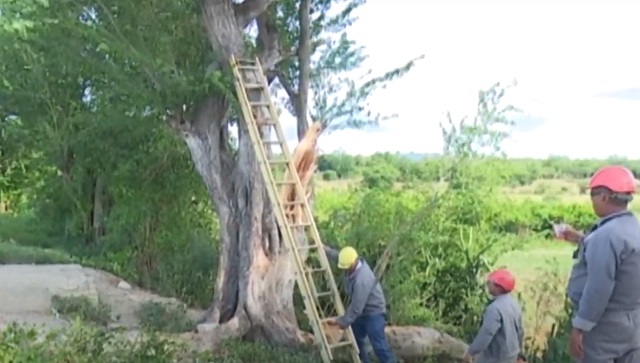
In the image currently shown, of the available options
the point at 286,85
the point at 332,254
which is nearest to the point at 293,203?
the point at 332,254

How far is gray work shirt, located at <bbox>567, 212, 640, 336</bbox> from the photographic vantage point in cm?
289

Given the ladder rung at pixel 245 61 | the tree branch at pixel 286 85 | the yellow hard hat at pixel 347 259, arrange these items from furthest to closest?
the tree branch at pixel 286 85, the ladder rung at pixel 245 61, the yellow hard hat at pixel 347 259

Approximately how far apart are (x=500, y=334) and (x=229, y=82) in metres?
2.31

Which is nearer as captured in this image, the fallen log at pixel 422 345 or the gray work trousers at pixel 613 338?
the gray work trousers at pixel 613 338

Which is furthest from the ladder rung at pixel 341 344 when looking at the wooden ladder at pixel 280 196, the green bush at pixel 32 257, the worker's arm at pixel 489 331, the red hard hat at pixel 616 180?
the green bush at pixel 32 257

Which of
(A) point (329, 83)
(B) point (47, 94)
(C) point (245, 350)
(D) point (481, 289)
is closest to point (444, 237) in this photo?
(D) point (481, 289)

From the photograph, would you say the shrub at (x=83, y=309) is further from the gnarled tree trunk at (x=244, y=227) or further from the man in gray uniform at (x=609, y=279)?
the man in gray uniform at (x=609, y=279)

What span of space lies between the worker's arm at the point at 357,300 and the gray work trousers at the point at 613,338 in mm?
1908

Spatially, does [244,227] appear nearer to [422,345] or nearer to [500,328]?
[422,345]

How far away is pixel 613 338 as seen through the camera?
3.02 m

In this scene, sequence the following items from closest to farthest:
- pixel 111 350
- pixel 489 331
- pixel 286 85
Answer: pixel 489 331
pixel 111 350
pixel 286 85

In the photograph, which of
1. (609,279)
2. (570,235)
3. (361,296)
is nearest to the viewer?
(609,279)

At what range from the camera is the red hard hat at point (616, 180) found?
9.67 ft

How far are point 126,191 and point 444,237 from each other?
3463 millimetres
